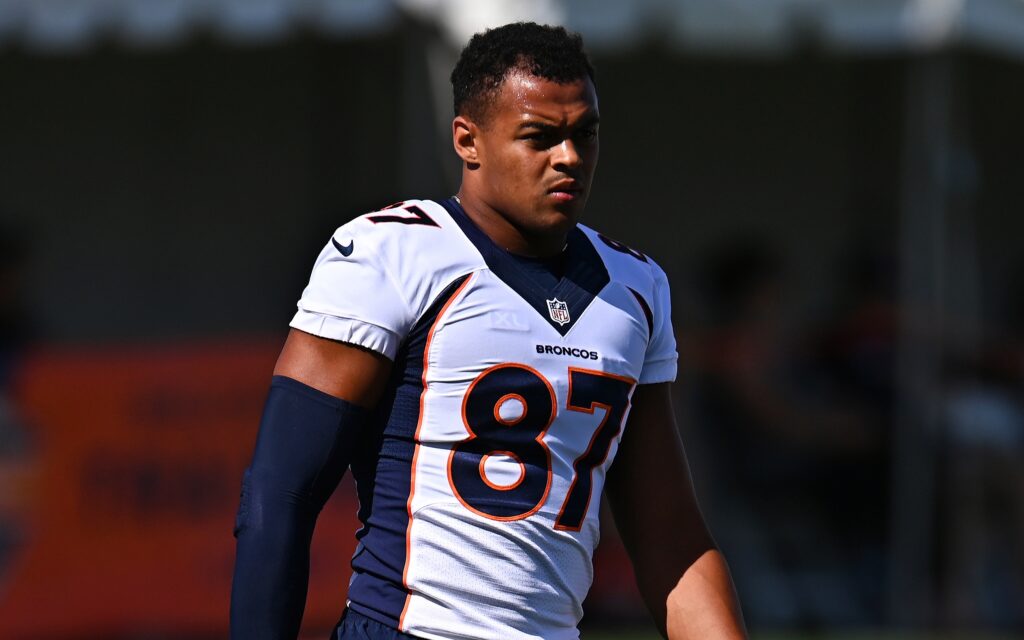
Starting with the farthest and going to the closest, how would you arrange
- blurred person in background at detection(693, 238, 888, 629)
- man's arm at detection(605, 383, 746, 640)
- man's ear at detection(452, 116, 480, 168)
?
1. blurred person in background at detection(693, 238, 888, 629)
2. man's arm at detection(605, 383, 746, 640)
3. man's ear at detection(452, 116, 480, 168)

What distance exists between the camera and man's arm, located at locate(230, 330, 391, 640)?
2.69 m

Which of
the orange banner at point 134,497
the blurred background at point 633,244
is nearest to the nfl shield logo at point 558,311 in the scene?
the blurred background at point 633,244

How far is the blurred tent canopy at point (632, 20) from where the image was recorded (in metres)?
8.09

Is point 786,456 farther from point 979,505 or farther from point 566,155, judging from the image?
point 566,155

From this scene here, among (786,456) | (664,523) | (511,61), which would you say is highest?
(511,61)

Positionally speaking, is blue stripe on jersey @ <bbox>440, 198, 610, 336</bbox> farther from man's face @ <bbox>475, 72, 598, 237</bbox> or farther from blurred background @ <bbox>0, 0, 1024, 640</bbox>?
blurred background @ <bbox>0, 0, 1024, 640</bbox>

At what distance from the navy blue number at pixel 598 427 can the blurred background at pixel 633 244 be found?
4981mm

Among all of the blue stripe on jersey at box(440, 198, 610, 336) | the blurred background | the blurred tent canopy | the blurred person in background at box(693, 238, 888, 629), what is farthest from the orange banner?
the blue stripe on jersey at box(440, 198, 610, 336)

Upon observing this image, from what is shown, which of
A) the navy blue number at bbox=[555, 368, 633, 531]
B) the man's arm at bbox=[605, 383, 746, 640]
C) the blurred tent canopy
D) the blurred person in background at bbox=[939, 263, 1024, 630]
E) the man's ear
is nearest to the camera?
the navy blue number at bbox=[555, 368, 633, 531]

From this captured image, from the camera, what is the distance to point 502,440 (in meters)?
2.79

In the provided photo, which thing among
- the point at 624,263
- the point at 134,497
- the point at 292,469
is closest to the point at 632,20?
the point at 134,497

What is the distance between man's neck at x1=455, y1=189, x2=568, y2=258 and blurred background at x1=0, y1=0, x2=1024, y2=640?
192 inches

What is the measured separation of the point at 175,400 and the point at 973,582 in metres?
4.19

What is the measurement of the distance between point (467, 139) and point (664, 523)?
0.80m
